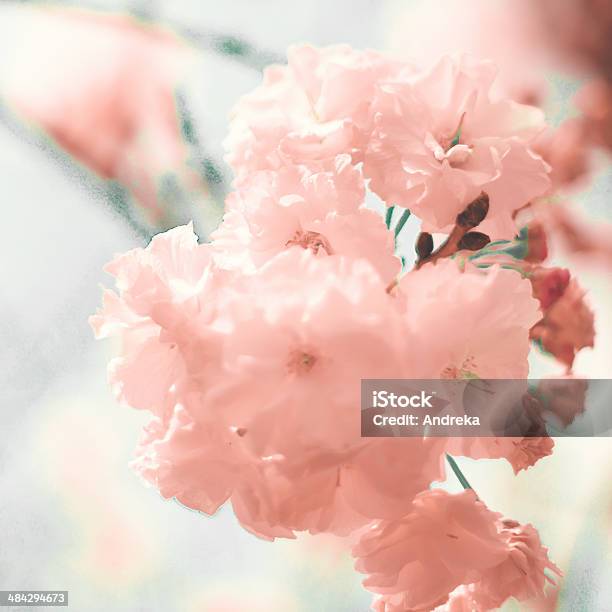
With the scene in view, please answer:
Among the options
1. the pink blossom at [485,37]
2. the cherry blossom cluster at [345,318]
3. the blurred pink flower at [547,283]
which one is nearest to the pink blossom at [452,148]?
the cherry blossom cluster at [345,318]

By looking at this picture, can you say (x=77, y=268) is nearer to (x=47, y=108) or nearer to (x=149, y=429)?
(x=47, y=108)

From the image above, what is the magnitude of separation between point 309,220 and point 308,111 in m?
0.10

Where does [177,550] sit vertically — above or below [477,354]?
below

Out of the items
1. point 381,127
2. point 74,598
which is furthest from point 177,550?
point 381,127

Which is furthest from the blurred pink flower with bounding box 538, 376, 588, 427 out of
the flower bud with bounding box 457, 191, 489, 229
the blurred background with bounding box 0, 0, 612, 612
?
the flower bud with bounding box 457, 191, 489, 229

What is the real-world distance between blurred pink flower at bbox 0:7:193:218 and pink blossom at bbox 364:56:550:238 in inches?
18.5

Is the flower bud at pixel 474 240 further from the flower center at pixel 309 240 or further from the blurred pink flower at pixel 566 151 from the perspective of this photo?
the blurred pink flower at pixel 566 151

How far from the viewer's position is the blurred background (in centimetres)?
68

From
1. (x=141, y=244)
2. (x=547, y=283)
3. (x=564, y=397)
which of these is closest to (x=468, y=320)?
(x=564, y=397)

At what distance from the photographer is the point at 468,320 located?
0.26m

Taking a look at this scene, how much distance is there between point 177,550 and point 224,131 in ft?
1.47

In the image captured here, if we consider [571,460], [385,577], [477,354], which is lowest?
[571,460]

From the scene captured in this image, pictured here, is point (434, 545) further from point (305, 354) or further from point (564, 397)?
point (564, 397)

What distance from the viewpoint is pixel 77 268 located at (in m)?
0.77
